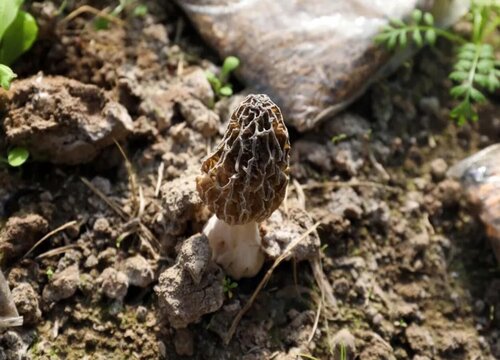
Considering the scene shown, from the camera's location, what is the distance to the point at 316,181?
2.72 meters

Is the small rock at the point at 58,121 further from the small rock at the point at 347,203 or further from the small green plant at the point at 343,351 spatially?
the small green plant at the point at 343,351

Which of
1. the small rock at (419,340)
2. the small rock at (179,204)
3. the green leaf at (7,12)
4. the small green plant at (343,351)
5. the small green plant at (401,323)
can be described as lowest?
the small rock at (419,340)

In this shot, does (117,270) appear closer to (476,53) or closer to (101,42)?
(101,42)

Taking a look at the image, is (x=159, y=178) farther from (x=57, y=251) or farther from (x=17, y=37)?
(x=17, y=37)

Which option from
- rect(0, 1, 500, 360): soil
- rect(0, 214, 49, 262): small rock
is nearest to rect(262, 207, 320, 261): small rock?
rect(0, 1, 500, 360): soil

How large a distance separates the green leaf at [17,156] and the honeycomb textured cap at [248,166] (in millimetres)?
722

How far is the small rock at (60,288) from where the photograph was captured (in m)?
2.28

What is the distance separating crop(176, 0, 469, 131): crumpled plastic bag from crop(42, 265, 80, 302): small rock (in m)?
1.13

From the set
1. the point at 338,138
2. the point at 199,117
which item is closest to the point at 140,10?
the point at 199,117

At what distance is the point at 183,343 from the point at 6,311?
0.61 metres

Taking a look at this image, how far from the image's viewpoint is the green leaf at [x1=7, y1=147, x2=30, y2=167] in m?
2.38

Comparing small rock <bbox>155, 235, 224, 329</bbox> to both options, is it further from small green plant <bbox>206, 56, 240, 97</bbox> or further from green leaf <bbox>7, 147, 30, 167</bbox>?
small green plant <bbox>206, 56, 240, 97</bbox>

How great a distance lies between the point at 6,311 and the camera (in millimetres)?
2096

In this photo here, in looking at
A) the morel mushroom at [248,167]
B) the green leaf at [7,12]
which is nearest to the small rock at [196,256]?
the morel mushroom at [248,167]
